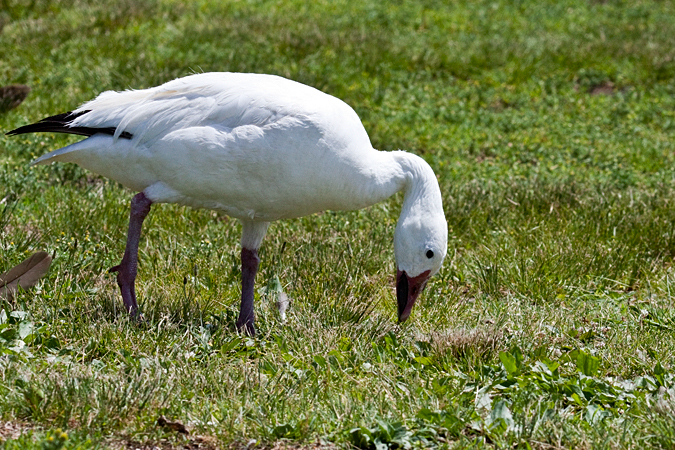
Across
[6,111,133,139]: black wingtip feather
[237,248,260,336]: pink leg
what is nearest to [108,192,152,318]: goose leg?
[6,111,133,139]: black wingtip feather

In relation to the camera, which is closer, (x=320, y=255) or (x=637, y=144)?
(x=320, y=255)

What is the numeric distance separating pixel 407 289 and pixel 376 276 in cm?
101

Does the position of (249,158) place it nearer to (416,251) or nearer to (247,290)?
(247,290)

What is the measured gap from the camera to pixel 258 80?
185 inches

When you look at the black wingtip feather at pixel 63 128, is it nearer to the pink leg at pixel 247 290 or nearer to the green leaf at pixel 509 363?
the pink leg at pixel 247 290

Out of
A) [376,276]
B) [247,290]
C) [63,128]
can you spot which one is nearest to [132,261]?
[247,290]

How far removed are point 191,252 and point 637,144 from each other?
18.3ft

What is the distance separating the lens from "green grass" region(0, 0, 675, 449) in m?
3.51

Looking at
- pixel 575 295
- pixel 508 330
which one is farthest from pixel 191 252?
pixel 575 295

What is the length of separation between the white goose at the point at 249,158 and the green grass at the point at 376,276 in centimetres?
45

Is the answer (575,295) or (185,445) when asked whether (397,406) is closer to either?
(185,445)

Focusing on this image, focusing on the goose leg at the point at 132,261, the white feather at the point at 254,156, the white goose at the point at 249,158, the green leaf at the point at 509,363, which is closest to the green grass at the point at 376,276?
the green leaf at the point at 509,363

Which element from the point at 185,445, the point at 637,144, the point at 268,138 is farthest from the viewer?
the point at 637,144

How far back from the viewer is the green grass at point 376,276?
3.51 m
